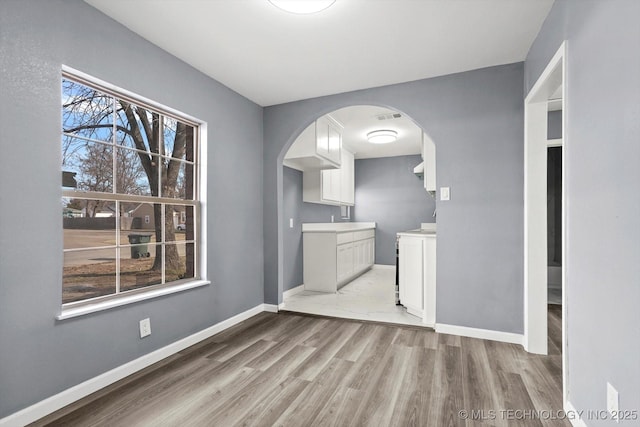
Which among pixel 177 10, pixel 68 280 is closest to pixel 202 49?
pixel 177 10

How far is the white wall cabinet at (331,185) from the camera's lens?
17.5ft

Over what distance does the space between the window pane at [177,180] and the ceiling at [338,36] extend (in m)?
0.93

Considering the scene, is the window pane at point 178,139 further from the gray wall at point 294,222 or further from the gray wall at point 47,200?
the gray wall at point 294,222

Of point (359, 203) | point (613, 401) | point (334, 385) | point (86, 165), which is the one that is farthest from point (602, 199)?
point (359, 203)

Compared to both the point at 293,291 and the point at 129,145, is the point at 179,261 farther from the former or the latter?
the point at 293,291

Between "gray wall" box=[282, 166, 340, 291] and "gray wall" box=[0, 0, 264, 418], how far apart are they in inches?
81.1

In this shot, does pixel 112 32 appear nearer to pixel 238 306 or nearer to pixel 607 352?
pixel 238 306

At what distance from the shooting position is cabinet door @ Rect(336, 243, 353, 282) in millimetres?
4943

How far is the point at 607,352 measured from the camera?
1371 mm

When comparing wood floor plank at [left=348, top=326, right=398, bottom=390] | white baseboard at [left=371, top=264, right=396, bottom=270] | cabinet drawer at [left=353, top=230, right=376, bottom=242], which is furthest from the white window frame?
white baseboard at [left=371, top=264, right=396, bottom=270]

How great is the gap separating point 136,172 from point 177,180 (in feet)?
1.42

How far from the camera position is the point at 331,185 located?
5.78m

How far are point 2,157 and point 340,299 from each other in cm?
371

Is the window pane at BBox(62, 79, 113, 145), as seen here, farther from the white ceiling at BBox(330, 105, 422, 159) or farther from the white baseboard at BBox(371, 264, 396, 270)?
the white baseboard at BBox(371, 264, 396, 270)
